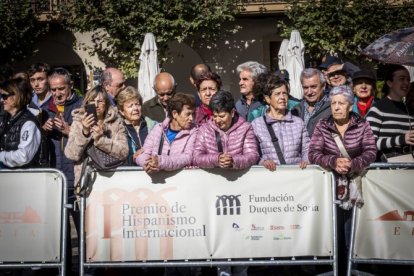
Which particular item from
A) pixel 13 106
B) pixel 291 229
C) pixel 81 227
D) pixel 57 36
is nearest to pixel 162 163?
pixel 81 227

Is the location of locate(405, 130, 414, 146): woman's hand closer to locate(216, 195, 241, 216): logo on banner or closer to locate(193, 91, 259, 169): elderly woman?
locate(193, 91, 259, 169): elderly woman

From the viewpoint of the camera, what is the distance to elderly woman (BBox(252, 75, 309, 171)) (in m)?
6.68

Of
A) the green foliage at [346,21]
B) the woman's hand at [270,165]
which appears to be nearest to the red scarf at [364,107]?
the woman's hand at [270,165]

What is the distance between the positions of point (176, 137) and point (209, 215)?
85cm

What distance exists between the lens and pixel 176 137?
6660 millimetres

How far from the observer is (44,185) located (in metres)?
6.41

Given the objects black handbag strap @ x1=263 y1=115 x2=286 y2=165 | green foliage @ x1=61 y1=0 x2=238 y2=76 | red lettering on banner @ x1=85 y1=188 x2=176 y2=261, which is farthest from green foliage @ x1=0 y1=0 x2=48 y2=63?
black handbag strap @ x1=263 y1=115 x2=286 y2=165

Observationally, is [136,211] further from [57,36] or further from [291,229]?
[57,36]

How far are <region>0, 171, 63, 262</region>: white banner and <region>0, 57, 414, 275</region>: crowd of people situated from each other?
299 millimetres

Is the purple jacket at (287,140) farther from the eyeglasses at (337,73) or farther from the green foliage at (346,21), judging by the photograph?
the green foliage at (346,21)

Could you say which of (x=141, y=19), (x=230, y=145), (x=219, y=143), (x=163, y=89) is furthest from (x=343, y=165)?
(x=141, y=19)

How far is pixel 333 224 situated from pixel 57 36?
1761 cm

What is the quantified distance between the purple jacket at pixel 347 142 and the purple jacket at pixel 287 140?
0.21m

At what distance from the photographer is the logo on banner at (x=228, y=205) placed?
20.9 ft
